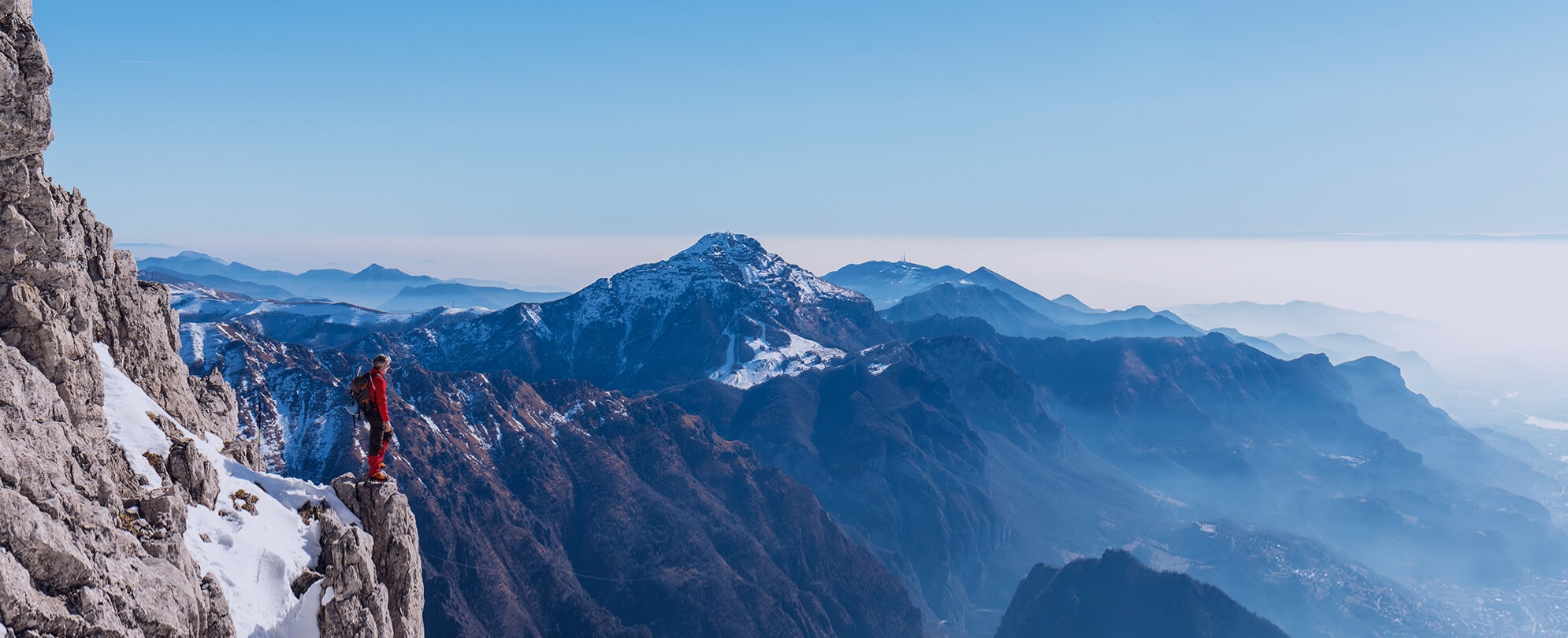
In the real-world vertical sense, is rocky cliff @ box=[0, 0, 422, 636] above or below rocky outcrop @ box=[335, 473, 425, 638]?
above

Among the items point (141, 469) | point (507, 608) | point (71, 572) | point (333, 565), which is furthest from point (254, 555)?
point (507, 608)

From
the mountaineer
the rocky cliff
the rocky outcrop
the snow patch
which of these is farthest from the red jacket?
the snow patch

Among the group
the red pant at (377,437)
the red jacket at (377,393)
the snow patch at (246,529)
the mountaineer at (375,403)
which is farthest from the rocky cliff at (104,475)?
the red jacket at (377,393)

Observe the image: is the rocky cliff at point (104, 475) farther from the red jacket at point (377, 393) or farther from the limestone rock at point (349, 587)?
the red jacket at point (377, 393)

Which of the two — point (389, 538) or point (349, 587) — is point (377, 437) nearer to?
point (389, 538)

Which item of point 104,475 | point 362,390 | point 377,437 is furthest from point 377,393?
point 104,475

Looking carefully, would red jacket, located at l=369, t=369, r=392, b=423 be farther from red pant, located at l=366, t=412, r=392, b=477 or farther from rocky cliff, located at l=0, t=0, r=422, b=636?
rocky cliff, located at l=0, t=0, r=422, b=636
